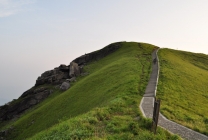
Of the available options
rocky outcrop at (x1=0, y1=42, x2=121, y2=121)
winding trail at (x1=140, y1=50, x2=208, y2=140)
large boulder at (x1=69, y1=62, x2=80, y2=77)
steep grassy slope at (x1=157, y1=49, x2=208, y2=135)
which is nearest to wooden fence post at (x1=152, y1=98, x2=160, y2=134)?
winding trail at (x1=140, y1=50, x2=208, y2=140)

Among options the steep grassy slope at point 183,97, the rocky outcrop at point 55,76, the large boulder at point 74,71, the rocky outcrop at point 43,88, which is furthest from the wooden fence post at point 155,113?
the rocky outcrop at point 55,76

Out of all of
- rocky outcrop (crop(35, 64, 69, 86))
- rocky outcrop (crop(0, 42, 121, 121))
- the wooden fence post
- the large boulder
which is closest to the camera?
the wooden fence post

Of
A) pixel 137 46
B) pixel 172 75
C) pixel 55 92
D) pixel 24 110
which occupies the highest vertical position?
pixel 137 46

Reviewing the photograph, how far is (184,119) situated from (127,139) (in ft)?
35.8

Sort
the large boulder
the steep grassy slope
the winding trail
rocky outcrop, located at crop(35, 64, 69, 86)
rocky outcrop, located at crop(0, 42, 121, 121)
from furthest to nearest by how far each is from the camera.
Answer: rocky outcrop, located at crop(35, 64, 69, 86), the large boulder, rocky outcrop, located at crop(0, 42, 121, 121), the steep grassy slope, the winding trail

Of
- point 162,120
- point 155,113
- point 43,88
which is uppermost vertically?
point 155,113

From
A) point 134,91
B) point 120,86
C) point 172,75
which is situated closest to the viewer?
point 134,91

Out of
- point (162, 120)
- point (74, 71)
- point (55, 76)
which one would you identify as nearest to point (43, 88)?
point (55, 76)

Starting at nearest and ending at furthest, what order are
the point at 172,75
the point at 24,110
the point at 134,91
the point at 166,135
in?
the point at 166,135 → the point at 134,91 → the point at 172,75 → the point at 24,110

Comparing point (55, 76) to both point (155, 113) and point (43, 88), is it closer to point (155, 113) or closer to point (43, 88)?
point (43, 88)

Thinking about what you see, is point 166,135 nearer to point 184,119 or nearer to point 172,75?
point 184,119

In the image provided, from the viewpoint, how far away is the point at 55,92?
66.7 m

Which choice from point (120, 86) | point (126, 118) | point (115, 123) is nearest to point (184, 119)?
point (126, 118)

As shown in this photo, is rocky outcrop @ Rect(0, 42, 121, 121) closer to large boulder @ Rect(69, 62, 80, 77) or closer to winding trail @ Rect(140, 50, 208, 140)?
large boulder @ Rect(69, 62, 80, 77)
